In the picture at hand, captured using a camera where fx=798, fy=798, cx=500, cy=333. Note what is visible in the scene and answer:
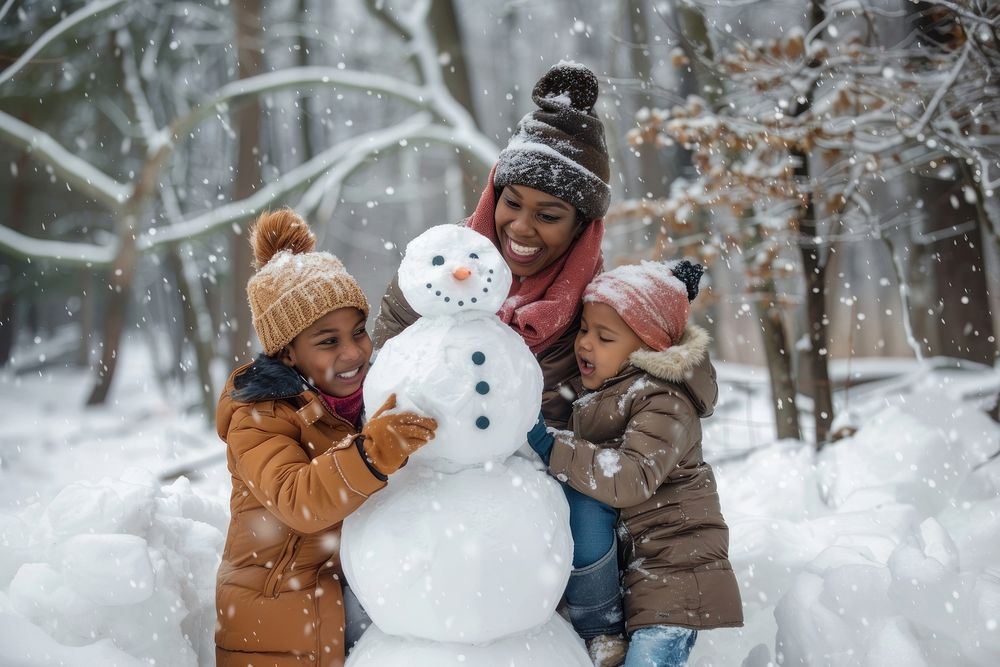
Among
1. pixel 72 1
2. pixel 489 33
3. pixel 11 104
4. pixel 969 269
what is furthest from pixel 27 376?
pixel 969 269

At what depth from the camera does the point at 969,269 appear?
24.6 feet

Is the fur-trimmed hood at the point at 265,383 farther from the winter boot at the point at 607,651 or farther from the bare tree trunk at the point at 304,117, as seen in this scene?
the bare tree trunk at the point at 304,117

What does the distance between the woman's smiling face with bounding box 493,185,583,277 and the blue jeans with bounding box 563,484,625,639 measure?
34.8 inches

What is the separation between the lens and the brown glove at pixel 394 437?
1953 mm

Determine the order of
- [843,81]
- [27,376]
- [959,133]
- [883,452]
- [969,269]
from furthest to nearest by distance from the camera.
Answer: [27,376] < [969,269] < [843,81] < [959,133] < [883,452]

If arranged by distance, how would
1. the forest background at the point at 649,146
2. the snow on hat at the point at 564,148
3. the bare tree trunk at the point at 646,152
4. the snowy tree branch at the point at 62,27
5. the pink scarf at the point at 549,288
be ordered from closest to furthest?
the pink scarf at the point at 549,288, the snow on hat at the point at 564,148, the snowy tree branch at the point at 62,27, the forest background at the point at 649,146, the bare tree trunk at the point at 646,152

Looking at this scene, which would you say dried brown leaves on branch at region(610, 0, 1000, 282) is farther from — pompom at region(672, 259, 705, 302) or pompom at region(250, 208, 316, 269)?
pompom at region(250, 208, 316, 269)

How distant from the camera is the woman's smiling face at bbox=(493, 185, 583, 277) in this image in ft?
9.43

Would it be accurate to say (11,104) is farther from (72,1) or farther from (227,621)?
(227,621)

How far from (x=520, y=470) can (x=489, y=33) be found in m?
21.0

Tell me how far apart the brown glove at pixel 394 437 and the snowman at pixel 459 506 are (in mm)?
43

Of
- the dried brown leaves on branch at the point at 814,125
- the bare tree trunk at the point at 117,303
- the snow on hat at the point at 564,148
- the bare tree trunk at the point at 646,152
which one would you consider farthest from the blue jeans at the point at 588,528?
the bare tree trunk at the point at 646,152

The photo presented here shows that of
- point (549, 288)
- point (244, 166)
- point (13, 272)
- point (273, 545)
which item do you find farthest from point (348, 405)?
point (13, 272)

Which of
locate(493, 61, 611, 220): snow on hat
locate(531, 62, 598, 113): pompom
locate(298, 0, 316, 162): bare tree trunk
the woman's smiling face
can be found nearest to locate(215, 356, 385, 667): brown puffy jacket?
the woman's smiling face
